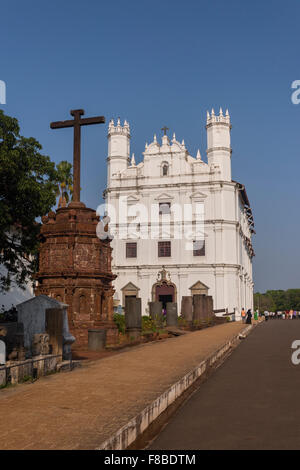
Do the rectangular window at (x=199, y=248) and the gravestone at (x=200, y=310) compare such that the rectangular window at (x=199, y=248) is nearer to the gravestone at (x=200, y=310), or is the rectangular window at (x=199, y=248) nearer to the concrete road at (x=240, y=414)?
the gravestone at (x=200, y=310)

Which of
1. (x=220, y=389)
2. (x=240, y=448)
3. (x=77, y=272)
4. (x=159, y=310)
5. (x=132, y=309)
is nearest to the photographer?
(x=240, y=448)

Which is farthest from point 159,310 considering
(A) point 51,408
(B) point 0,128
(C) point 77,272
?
(A) point 51,408

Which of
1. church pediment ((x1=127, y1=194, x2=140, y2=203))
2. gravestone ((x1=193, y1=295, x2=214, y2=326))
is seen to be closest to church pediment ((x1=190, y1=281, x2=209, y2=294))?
church pediment ((x1=127, y1=194, x2=140, y2=203))

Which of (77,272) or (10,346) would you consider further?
(77,272)

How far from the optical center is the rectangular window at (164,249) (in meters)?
47.0

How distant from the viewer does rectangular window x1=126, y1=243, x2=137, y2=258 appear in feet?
157

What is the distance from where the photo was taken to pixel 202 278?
4547 centimetres

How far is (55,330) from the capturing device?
9953mm

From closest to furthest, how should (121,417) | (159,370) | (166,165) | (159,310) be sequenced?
1. (121,417)
2. (159,370)
3. (159,310)
4. (166,165)

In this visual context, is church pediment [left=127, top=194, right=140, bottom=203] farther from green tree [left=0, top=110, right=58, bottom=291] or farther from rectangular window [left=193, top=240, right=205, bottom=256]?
green tree [left=0, top=110, right=58, bottom=291]

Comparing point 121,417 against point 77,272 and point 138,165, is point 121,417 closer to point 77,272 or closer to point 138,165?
point 77,272

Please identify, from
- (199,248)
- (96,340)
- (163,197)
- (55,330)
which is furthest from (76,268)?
(163,197)

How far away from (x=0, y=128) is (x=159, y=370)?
10.8 m

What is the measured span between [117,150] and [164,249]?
11.6 m
